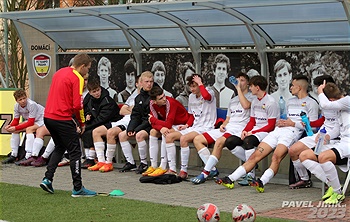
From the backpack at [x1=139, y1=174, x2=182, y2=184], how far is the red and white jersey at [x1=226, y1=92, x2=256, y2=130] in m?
1.08

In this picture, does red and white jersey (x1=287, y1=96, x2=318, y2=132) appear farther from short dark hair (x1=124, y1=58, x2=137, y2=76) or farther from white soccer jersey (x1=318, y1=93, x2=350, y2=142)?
short dark hair (x1=124, y1=58, x2=137, y2=76)

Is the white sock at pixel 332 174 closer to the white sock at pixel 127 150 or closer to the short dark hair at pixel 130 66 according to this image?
the white sock at pixel 127 150

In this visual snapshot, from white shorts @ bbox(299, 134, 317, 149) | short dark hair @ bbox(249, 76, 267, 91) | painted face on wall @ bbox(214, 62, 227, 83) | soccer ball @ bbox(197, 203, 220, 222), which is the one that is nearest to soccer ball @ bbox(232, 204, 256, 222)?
soccer ball @ bbox(197, 203, 220, 222)

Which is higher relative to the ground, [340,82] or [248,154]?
[340,82]

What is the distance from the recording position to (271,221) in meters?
8.58

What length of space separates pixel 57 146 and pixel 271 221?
11.4 ft

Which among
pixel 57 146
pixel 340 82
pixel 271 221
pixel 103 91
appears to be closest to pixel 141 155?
pixel 103 91

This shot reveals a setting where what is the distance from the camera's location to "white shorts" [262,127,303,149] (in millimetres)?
10906

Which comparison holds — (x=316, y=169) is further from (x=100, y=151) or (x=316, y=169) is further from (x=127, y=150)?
(x=100, y=151)

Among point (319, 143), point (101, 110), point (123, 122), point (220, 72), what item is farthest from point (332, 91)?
point (101, 110)

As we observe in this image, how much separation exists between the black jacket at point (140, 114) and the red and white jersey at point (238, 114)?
153 cm

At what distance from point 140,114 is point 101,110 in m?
0.89

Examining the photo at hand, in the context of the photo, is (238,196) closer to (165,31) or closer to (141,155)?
(141,155)

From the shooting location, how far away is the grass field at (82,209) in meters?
8.91
